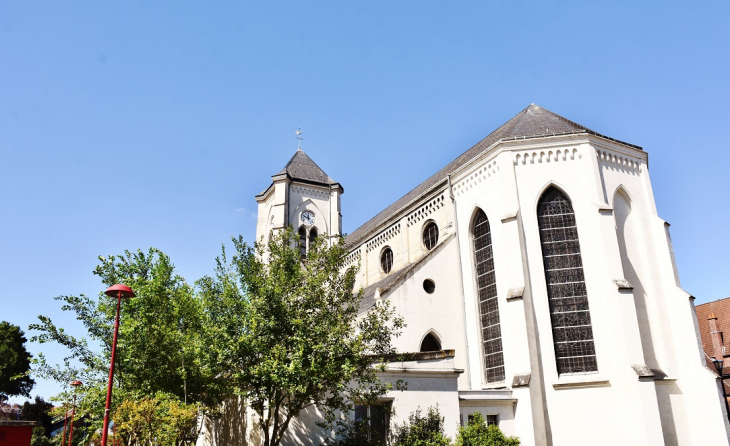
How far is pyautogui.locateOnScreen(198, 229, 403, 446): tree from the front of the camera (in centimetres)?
1341

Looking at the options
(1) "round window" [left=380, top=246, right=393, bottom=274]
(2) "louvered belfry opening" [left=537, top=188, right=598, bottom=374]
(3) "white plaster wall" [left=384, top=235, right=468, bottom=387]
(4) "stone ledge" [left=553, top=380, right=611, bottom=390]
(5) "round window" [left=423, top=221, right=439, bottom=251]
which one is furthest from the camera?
(1) "round window" [left=380, top=246, right=393, bottom=274]

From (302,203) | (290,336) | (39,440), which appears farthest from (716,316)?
(39,440)

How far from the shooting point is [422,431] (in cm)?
1503

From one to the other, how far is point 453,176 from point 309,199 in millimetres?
19459

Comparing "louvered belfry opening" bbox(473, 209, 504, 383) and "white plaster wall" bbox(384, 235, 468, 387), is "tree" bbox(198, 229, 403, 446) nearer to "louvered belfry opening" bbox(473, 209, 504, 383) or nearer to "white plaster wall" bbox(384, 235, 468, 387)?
"white plaster wall" bbox(384, 235, 468, 387)

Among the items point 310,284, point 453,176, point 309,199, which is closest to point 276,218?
point 309,199

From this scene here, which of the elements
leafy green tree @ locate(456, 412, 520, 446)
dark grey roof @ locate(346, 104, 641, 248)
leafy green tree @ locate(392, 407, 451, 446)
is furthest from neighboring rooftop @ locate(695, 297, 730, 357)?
leafy green tree @ locate(392, 407, 451, 446)

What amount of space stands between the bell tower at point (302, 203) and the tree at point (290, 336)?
82.3ft

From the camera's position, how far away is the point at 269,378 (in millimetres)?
13227

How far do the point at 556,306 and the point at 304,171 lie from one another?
2810 cm

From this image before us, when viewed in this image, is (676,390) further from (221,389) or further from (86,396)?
(86,396)

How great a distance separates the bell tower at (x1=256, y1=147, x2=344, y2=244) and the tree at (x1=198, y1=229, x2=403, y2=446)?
25.1m

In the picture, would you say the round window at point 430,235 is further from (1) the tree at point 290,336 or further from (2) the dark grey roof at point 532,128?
(1) the tree at point 290,336

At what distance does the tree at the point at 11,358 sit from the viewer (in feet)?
149
